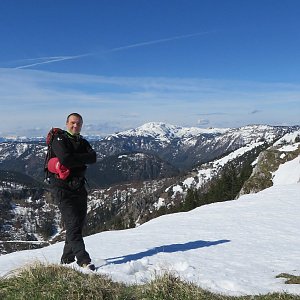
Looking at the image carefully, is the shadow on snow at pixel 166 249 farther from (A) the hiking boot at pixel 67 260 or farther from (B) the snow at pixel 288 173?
(B) the snow at pixel 288 173

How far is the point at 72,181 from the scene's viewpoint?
29.1 ft

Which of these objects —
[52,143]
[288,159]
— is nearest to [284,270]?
[52,143]

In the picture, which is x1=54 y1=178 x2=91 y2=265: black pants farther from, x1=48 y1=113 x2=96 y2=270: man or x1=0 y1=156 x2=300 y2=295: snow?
x1=0 y1=156 x2=300 y2=295: snow

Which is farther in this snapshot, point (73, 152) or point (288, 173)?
point (288, 173)

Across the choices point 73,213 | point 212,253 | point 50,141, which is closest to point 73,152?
point 50,141

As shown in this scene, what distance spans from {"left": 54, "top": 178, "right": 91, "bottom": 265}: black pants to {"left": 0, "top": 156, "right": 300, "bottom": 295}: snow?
0.72m

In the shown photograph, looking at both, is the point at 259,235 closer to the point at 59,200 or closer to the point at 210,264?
the point at 210,264

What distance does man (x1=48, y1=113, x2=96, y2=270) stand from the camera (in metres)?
8.54

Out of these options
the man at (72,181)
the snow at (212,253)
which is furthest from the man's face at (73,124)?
the snow at (212,253)

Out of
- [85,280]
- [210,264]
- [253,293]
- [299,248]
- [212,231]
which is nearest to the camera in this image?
[85,280]

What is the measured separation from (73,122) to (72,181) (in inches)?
53.8

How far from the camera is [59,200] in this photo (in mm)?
8828

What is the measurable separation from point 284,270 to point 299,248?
9.53ft

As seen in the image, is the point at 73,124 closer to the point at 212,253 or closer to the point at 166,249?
the point at 166,249
